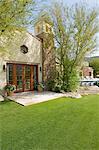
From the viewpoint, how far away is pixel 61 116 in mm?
7301

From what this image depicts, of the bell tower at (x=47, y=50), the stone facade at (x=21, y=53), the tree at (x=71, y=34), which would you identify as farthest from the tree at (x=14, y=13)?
the bell tower at (x=47, y=50)

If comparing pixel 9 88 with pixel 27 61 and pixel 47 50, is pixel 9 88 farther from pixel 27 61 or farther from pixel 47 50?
pixel 47 50

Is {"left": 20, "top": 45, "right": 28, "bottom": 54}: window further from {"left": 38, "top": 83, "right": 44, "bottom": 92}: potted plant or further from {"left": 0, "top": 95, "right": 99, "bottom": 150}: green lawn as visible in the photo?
{"left": 0, "top": 95, "right": 99, "bottom": 150}: green lawn

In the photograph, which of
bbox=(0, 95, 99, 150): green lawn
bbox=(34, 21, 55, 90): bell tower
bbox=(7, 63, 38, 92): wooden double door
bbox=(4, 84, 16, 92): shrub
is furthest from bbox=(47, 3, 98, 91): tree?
bbox=(0, 95, 99, 150): green lawn

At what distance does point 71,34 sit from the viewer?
15367 millimetres

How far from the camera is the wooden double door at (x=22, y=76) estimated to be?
13494 millimetres

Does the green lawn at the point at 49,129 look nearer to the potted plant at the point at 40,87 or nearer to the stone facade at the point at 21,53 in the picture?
the stone facade at the point at 21,53

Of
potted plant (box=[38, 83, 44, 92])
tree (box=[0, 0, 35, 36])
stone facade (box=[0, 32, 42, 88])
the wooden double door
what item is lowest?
potted plant (box=[38, 83, 44, 92])

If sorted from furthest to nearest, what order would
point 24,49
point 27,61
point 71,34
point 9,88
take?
1. point 71,34
2. point 27,61
3. point 24,49
4. point 9,88

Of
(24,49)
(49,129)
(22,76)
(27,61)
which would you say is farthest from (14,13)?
(22,76)

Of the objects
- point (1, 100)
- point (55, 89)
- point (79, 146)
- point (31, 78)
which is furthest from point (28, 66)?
point (79, 146)

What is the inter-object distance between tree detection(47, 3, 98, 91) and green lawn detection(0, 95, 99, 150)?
7.86 metres

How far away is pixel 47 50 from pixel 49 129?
11142 millimetres

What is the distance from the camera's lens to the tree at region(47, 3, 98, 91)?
1521 cm
